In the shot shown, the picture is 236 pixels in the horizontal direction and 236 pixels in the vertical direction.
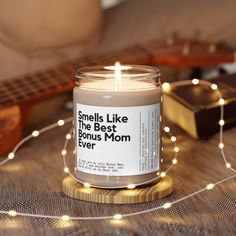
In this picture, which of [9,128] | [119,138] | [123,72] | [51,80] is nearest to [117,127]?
[119,138]

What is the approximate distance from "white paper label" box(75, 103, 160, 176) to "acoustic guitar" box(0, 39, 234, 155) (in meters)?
0.27

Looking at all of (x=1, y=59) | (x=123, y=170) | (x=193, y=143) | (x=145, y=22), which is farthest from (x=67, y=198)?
(x=145, y=22)

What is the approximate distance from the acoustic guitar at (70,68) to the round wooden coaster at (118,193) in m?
0.26

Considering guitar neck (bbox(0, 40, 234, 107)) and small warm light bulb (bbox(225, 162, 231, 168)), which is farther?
guitar neck (bbox(0, 40, 234, 107))

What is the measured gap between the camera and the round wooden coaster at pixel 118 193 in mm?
616

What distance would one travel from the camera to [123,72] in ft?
2.35

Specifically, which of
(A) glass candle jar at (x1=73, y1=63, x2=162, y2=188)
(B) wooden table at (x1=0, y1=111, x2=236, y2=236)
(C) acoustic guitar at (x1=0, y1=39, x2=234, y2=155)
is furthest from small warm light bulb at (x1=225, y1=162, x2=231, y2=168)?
(C) acoustic guitar at (x1=0, y1=39, x2=234, y2=155)

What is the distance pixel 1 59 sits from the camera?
1068 millimetres

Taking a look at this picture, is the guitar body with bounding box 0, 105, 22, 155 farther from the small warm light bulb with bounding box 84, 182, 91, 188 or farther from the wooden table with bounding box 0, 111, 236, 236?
the small warm light bulb with bounding box 84, 182, 91, 188

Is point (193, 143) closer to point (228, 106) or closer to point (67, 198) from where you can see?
point (228, 106)

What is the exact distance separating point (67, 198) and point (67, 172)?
0.26 feet

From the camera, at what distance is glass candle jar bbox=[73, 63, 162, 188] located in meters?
0.62

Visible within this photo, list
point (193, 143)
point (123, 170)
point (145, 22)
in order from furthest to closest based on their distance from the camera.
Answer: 1. point (145, 22)
2. point (193, 143)
3. point (123, 170)

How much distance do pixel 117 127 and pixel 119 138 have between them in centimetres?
1
